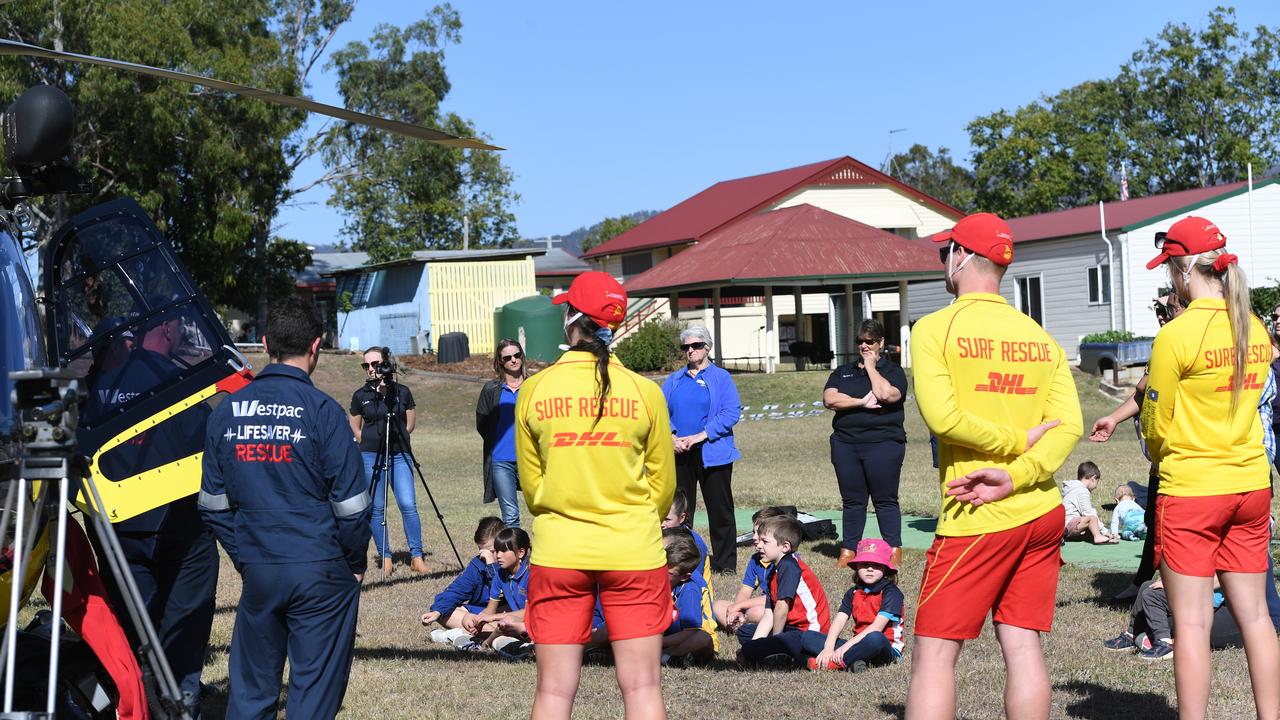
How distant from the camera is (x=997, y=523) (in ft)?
13.9

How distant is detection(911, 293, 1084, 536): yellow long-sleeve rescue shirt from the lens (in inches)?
166

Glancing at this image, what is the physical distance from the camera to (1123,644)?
695 cm

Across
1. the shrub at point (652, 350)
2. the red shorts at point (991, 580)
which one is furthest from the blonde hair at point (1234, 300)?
the shrub at point (652, 350)

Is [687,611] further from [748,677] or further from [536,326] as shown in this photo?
[536,326]

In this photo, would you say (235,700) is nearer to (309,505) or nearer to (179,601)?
(309,505)

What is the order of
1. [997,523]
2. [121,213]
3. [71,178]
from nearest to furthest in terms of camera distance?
[997,523]
[71,178]
[121,213]

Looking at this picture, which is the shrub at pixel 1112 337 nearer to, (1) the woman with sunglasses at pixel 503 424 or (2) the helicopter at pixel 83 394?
(1) the woman with sunglasses at pixel 503 424

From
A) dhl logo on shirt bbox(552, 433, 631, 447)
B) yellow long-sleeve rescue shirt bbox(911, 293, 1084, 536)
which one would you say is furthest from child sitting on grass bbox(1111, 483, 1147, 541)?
dhl logo on shirt bbox(552, 433, 631, 447)

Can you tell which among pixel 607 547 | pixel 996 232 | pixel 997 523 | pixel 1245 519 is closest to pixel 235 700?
pixel 607 547

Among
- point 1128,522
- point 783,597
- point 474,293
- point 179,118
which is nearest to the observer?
point 783,597

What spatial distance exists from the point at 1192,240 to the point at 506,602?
4.57 metres

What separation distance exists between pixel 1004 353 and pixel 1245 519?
130 cm

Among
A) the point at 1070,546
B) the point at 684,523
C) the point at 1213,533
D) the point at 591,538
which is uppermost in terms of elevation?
the point at 591,538

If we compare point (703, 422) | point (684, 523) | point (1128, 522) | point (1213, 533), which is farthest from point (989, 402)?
point (1128, 522)
